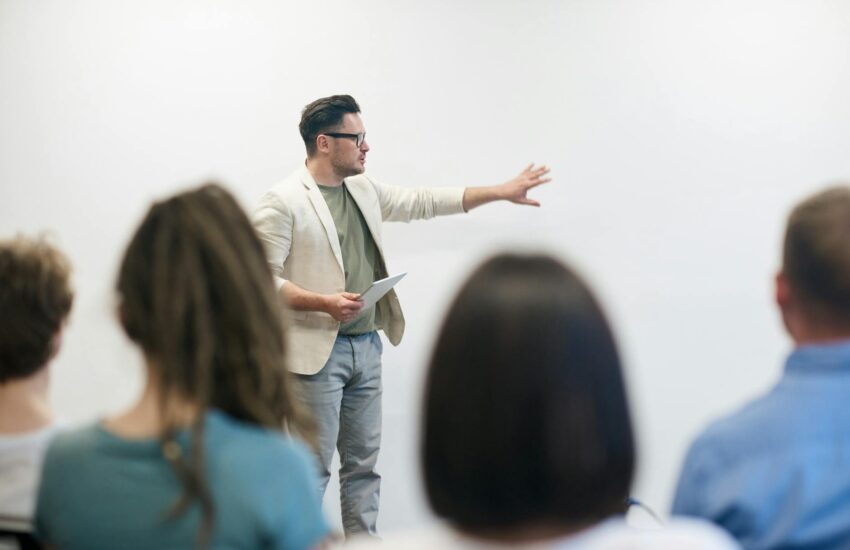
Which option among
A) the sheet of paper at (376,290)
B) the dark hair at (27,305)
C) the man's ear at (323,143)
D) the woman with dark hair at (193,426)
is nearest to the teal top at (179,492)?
the woman with dark hair at (193,426)

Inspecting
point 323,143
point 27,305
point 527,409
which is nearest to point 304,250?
point 323,143

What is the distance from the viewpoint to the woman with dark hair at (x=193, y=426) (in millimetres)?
1037

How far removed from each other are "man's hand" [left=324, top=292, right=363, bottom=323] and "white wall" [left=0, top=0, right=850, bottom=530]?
69cm

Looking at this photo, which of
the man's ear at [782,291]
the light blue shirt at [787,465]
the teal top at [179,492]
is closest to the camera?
the teal top at [179,492]

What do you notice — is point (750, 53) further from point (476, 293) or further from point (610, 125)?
point (476, 293)

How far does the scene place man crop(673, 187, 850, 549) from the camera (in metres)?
1.19

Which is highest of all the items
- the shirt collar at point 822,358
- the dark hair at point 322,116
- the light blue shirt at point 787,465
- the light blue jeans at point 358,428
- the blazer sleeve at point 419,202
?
the dark hair at point 322,116

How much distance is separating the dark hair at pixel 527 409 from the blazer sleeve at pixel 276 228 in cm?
212

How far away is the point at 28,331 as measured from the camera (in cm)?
140

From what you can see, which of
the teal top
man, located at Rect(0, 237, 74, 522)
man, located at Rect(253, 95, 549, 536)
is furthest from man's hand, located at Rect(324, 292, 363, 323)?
the teal top

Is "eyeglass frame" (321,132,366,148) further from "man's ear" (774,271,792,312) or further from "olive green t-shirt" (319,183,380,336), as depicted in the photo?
"man's ear" (774,271,792,312)

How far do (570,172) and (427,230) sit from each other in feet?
1.89

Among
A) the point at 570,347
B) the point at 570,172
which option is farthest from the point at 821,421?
the point at 570,172

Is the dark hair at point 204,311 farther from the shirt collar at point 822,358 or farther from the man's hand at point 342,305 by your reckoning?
the man's hand at point 342,305
